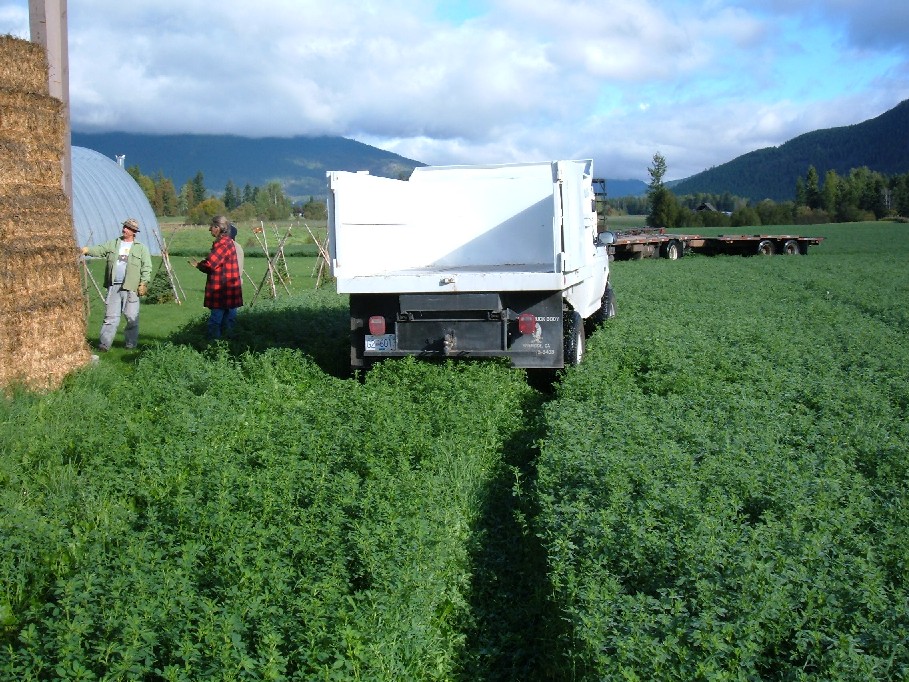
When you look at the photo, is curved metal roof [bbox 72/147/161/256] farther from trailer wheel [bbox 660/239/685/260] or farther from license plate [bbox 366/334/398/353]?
license plate [bbox 366/334/398/353]

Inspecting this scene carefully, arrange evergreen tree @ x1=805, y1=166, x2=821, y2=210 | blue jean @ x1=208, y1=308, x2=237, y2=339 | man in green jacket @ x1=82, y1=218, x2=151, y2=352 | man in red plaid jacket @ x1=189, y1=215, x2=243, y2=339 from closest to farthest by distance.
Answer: man in red plaid jacket @ x1=189, y1=215, x2=243, y2=339
blue jean @ x1=208, y1=308, x2=237, y2=339
man in green jacket @ x1=82, y1=218, x2=151, y2=352
evergreen tree @ x1=805, y1=166, x2=821, y2=210

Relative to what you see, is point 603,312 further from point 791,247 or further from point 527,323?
point 791,247

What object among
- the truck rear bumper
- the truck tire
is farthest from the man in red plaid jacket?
the truck tire

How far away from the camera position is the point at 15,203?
991cm

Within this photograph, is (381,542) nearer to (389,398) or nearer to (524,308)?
(389,398)

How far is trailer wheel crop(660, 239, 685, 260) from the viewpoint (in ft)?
137

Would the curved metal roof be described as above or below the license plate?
above

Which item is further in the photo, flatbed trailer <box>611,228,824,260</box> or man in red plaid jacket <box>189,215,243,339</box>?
flatbed trailer <box>611,228,824,260</box>

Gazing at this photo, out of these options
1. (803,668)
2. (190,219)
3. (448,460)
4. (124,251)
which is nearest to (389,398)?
(448,460)

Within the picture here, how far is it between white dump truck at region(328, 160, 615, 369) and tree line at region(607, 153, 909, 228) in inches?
2656

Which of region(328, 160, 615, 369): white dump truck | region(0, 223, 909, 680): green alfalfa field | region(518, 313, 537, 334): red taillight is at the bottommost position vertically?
region(0, 223, 909, 680): green alfalfa field

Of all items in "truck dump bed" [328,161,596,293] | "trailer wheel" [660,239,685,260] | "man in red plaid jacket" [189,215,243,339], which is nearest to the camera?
"truck dump bed" [328,161,596,293]

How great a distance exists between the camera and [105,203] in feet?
130

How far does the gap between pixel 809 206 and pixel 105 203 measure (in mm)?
83924
